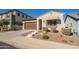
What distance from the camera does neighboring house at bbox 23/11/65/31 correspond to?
2473mm

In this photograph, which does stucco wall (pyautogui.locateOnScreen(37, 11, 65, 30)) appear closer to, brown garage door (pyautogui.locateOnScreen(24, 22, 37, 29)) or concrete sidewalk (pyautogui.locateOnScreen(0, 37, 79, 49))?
brown garage door (pyautogui.locateOnScreen(24, 22, 37, 29))

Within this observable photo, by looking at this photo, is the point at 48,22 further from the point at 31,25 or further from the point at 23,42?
the point at 23,42

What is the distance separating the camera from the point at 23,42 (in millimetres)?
2457

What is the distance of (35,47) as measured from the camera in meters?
2.44

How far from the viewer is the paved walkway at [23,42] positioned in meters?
2.44

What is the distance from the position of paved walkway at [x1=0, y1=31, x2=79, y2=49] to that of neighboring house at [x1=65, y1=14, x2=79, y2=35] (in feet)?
0.74

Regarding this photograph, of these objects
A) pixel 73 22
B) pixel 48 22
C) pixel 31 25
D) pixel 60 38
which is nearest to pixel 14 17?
pixel 31 25

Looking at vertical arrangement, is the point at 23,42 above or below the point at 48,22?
below

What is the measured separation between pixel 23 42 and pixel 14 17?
360 mm

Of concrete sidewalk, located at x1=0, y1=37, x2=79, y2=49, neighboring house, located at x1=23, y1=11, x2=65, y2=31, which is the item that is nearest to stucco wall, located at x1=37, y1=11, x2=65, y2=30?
neighboring house, located at x1=23, y1=11, x2=65, y2=31

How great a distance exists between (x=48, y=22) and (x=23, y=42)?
1.39 ft

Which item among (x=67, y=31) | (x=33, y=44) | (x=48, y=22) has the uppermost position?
(x=48, y=22)

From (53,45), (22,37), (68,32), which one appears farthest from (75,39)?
(22,37)
